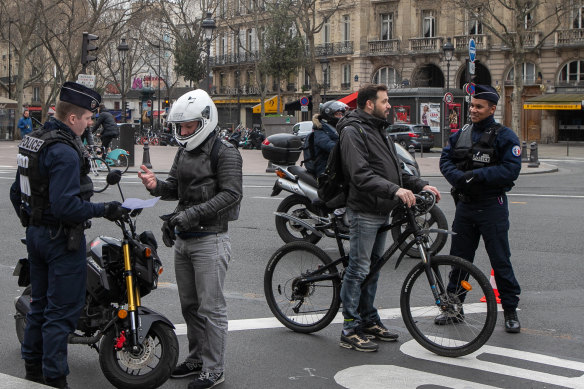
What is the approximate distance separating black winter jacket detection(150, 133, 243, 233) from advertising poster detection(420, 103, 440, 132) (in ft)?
138

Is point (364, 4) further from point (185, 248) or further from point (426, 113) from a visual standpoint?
point (185, 248)

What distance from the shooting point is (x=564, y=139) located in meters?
49.5

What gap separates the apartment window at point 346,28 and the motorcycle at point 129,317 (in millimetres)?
57217

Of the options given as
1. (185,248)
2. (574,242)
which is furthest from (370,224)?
(574,242)

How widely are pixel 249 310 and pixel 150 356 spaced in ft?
6.94

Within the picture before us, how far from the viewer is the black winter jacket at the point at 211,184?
15.5 feet

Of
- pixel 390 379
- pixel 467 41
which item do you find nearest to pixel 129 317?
pixel 390 379

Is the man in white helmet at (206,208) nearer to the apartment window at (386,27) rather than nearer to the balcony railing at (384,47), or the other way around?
the balcony railing at (384,47)

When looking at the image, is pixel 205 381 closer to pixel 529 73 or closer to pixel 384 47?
pixel 529 73

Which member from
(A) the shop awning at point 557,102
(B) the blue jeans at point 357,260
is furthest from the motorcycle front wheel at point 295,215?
(A) the shop awning at point 557,102

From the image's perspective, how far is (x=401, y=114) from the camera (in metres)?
47.3

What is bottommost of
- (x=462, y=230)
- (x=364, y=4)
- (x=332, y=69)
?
(x=462, y=230)

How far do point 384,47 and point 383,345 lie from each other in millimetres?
53682

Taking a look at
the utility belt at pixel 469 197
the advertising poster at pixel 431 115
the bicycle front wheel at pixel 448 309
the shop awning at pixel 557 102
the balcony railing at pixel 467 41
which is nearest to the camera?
the bicycle front wheel at pixel 448 309
